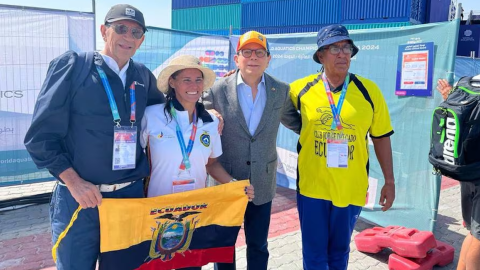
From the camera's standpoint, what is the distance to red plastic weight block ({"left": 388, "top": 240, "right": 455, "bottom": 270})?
3525mm

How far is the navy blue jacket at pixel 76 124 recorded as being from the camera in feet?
6.27

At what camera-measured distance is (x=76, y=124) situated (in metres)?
1.99

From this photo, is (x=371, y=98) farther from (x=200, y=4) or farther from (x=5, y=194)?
(x=200, y=4)

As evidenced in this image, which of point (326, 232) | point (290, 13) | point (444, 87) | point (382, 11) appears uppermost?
point (290, 13)

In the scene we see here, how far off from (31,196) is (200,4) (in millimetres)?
31630

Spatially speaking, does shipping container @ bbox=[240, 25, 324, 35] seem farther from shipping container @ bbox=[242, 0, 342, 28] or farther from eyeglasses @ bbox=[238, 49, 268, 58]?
eyeglasses @ bbox=[238, 49, 268, 58]

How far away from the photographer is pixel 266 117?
2.69 meters

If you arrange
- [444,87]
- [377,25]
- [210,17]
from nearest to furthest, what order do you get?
1. [444,87]
2. [377,25]
3. [210,17]

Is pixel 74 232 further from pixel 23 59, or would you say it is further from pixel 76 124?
pixel 23 59

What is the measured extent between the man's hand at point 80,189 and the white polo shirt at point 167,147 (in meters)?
0.44

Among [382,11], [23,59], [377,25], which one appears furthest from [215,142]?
[382,11]

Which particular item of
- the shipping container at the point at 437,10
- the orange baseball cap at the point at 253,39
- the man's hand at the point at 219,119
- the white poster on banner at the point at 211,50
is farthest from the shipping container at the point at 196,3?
the man's hand at the point at 219,119

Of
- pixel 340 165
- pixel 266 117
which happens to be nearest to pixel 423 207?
pixel 340 165

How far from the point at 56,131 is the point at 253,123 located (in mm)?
1355
